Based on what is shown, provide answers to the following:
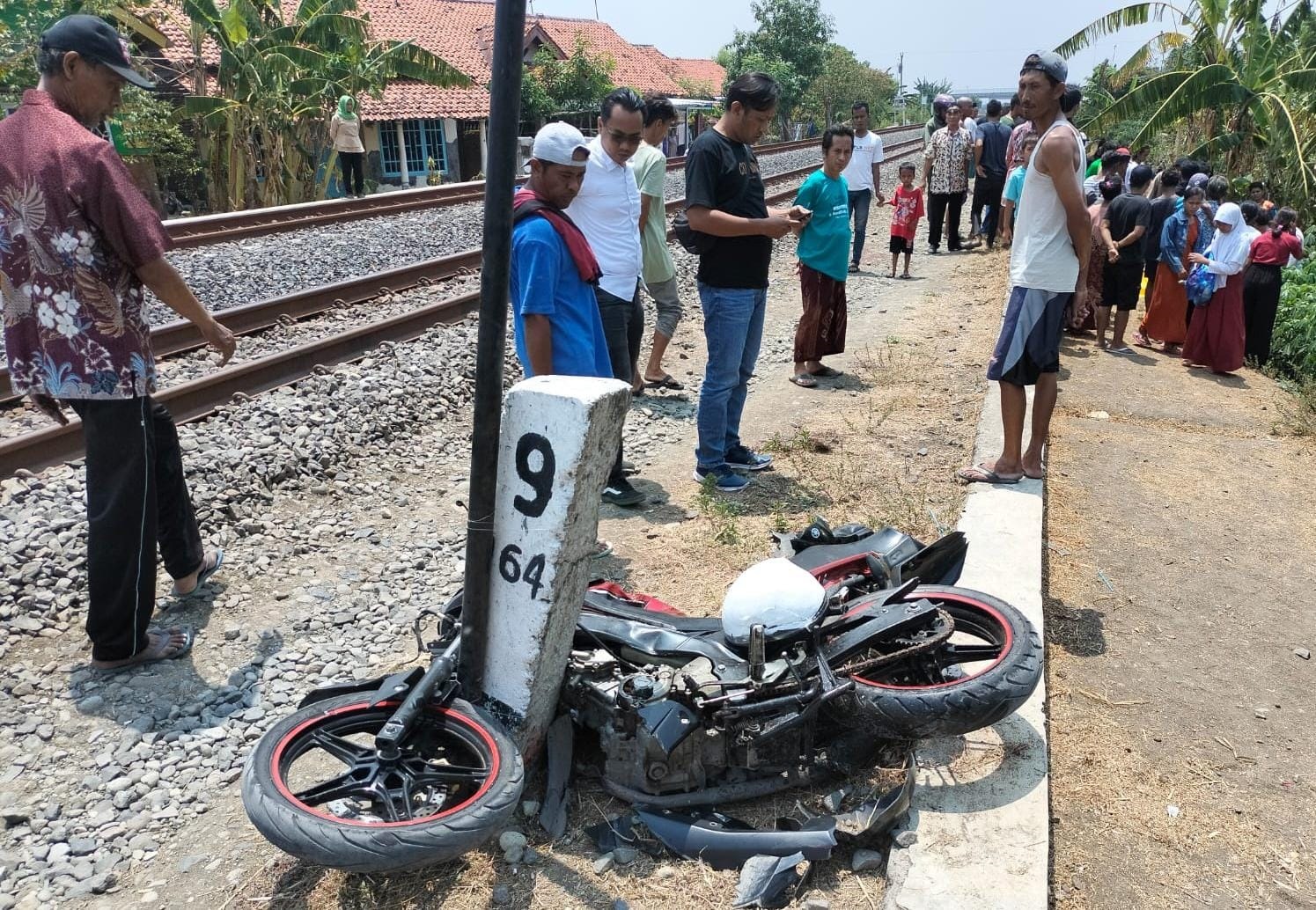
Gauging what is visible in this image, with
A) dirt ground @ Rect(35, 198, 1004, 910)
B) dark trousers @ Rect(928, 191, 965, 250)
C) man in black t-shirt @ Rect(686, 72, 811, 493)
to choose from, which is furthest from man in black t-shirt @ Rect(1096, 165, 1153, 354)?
man in black t-shirt @ Rect(686, 72, 811, 493)

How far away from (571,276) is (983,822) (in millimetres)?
2564

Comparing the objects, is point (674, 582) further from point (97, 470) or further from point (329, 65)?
point (329, 65)

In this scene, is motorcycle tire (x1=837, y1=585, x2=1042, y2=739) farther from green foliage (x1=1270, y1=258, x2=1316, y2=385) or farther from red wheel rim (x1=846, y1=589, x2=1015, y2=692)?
green foliage (x1=1270, y1=258, x2=1316, y2=385)

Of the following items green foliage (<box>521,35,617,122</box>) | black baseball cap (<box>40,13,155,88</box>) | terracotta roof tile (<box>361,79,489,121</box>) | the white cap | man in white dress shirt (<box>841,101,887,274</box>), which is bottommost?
the white cap

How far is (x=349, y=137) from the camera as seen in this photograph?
66.3 feet

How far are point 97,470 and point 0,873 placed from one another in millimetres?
1420

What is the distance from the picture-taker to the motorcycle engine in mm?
2840

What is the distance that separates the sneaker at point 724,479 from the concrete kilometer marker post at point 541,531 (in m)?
2.73

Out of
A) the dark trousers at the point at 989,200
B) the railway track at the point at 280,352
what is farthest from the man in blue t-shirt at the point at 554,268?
the dark trousers at the point at 989,200

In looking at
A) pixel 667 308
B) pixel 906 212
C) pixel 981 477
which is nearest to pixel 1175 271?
pixel 906 212

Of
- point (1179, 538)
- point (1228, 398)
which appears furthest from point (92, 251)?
point (1228, 398)

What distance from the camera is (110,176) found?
3324mm

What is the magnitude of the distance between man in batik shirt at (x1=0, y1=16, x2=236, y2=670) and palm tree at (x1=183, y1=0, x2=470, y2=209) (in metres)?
17.3

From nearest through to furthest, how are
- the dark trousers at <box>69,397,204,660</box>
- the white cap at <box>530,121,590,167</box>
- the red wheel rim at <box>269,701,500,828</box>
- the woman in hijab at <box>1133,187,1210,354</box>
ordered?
the red wheel rim at <box>269,701,500,828</box> < the dark trousers at <box>69,397,204,660</box> < the white cap at <box>530,121,590,167</box> < the woman in hijab at <box>1133,187,1210,354</box>
